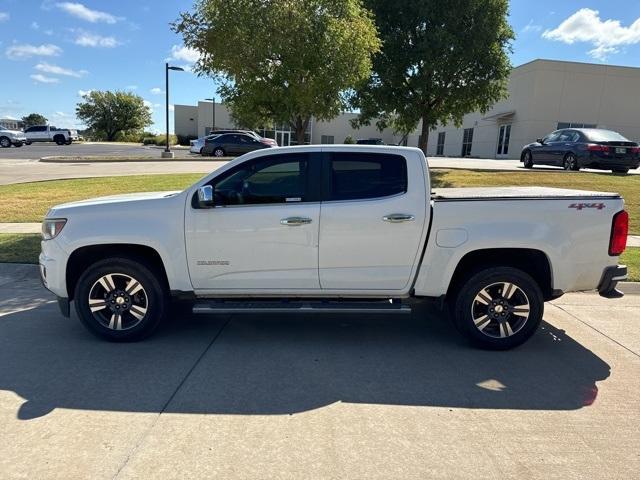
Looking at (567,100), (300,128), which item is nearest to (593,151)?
(300,128)

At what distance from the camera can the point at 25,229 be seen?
373 inches

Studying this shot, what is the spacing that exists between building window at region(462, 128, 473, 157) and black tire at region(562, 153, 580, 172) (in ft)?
92.1

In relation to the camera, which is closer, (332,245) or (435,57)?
(332,245)

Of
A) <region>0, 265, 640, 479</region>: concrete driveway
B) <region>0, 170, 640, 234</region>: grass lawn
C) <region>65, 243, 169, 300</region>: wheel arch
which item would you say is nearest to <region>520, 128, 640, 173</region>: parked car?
<region>0, 170, 640, 234</region>: grass lawn

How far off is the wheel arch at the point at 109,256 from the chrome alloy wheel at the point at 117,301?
212mm

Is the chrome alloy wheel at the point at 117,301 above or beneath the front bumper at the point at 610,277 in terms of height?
beneath

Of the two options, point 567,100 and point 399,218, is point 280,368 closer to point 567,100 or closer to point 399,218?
point 399,218

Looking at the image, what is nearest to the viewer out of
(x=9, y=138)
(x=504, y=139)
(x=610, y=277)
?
(x=610, y=277)

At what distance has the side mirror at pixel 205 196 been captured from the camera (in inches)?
171

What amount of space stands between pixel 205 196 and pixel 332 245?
1239 millimetres

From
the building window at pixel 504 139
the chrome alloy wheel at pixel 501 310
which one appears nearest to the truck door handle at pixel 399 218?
the chrome alloy wheel at pixel 501 310

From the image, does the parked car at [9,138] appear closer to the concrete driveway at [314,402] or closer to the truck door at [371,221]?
the concrete driveway at [314,402]

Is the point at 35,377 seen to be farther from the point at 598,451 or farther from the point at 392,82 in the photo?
the point at 392,82

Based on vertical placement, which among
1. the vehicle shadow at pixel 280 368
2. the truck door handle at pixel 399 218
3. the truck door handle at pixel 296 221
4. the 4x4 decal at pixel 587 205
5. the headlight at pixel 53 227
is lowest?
the vehicle shadow at pixel 280 368
